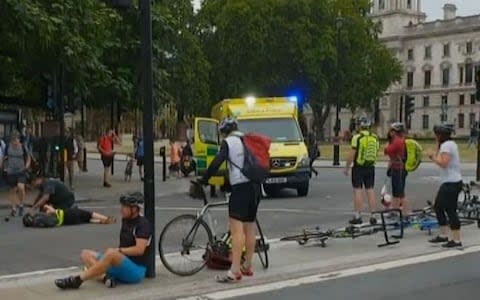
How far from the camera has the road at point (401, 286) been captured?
854 cm

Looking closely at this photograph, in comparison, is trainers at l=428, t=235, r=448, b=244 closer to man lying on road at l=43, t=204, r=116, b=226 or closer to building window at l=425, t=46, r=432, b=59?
man lying on road at l=43, t=204, r=116, b=226

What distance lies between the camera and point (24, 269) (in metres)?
10.3

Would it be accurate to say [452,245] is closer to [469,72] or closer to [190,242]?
[190,242]

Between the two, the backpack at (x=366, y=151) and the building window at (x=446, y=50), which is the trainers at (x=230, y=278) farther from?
the building window at (x=446, y=50)

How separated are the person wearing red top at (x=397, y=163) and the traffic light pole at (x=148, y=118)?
658cm

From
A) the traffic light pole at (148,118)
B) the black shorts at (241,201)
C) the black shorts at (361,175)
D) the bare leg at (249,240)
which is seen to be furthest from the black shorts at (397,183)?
the traffic light pole at (148,118)

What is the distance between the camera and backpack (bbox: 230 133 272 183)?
9125 mm

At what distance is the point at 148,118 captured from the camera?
9.36 meters

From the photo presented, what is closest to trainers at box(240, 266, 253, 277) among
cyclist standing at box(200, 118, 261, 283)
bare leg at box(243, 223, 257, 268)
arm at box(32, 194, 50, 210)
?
bare leg at box(243, 223, 257, 268)

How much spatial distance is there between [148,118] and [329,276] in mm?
2878

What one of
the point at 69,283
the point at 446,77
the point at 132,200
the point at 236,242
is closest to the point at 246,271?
the point at 236,242

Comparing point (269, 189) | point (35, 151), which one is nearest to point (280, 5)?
point (35, 151)

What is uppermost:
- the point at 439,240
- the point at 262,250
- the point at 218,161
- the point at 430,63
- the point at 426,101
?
the point at 430,63

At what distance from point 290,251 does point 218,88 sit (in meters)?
63.1
